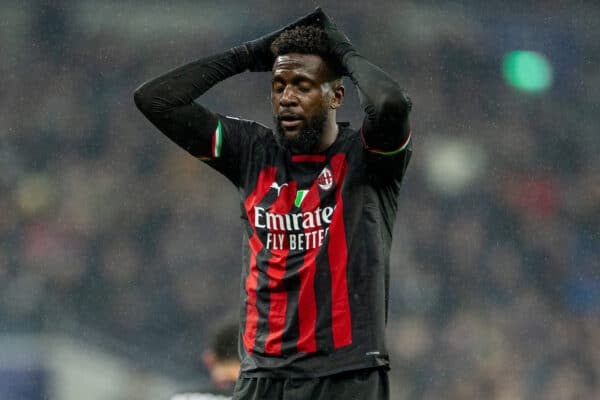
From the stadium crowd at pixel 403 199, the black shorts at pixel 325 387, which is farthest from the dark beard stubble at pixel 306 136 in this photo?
the stadium crowd at pixel 403 199

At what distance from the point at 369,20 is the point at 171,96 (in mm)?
7377

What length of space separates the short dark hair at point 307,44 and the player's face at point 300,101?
0.9 inches

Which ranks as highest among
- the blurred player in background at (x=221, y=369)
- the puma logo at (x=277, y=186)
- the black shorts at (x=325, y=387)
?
the puma logo at (x=277, y=186)

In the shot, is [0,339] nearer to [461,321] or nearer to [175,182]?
[175,182]

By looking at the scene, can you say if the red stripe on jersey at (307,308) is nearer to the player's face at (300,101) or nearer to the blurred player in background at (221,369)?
the player's face at (300,101)

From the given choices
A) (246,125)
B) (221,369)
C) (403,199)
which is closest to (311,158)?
(246,125)

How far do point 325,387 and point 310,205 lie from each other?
1.84 feet

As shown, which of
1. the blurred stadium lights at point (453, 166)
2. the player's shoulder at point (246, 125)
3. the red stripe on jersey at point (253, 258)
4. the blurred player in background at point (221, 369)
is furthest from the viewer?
the blurred stadium lights at point (453, 166)

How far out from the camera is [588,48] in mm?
10688

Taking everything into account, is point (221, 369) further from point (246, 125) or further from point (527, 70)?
point (527, 70)

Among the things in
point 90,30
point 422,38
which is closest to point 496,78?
point 422,38

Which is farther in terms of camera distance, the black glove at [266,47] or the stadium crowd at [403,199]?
the stadium crowd at [403,199]

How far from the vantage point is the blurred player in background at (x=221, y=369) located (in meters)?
4.07

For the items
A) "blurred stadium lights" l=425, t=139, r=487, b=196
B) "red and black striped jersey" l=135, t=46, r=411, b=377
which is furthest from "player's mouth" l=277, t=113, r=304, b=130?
"blurred stadium lights" l=425, t=139, r=487, b=196
